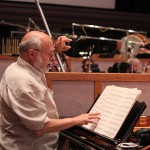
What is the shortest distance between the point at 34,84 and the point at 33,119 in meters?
0.19

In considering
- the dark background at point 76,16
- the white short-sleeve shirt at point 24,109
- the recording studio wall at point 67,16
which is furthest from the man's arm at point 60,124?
the recording studio wall at point 67,16

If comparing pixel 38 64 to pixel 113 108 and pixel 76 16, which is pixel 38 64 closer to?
pixel 113 108

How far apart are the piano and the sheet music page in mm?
35

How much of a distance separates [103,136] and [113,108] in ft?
0.83

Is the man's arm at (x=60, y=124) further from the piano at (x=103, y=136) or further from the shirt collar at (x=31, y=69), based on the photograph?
the shirt collar at (x=31, y=69)

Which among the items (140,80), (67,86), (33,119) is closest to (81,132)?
(33,119)

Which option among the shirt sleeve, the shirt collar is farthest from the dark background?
the shirt sleeve

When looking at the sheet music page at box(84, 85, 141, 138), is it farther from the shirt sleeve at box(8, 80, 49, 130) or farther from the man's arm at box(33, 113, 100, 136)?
the shirt sleeve at box(8, 80, 49, 130)

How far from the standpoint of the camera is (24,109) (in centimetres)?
190

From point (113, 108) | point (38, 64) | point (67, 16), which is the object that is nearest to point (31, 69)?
point (38, 64)

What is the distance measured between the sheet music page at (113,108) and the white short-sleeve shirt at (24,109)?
11.0 inches

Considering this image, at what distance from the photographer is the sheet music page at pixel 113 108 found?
1928 millimetres

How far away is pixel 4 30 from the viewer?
7.68m

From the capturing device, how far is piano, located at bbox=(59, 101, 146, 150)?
70.9 inches
